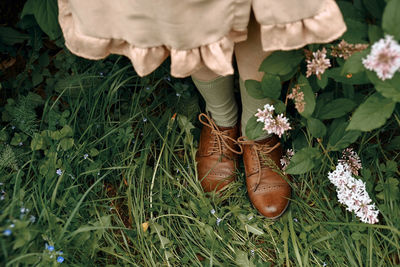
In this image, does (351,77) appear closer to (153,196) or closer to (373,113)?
(373,113)

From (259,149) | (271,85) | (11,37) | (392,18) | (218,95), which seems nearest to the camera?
(392,18)

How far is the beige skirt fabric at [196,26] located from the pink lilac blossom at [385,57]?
8 cm

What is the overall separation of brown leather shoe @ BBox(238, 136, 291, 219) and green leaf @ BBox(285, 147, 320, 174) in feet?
0.65

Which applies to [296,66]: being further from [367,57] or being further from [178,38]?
[178,38]

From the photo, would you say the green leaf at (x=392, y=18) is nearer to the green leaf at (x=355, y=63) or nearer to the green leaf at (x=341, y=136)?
the green leaf at (x=355, y=63)

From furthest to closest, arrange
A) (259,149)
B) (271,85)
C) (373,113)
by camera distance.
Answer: (259,149) < (271,85) < (373,113)

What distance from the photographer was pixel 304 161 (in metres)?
1.00

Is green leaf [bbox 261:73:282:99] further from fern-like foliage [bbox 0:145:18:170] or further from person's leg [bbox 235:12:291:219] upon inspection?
fern-like foliage [bbox 0:145:18:170]

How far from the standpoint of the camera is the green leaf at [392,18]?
0.66 m

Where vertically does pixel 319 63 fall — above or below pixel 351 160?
above

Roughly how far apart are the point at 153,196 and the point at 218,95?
444 mm

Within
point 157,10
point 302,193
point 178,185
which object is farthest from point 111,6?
point 302,193

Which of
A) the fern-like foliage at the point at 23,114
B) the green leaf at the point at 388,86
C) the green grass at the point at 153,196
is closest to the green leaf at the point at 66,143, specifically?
the green grass at the point at 153,196

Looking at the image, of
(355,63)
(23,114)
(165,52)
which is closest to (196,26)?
(165,52)
